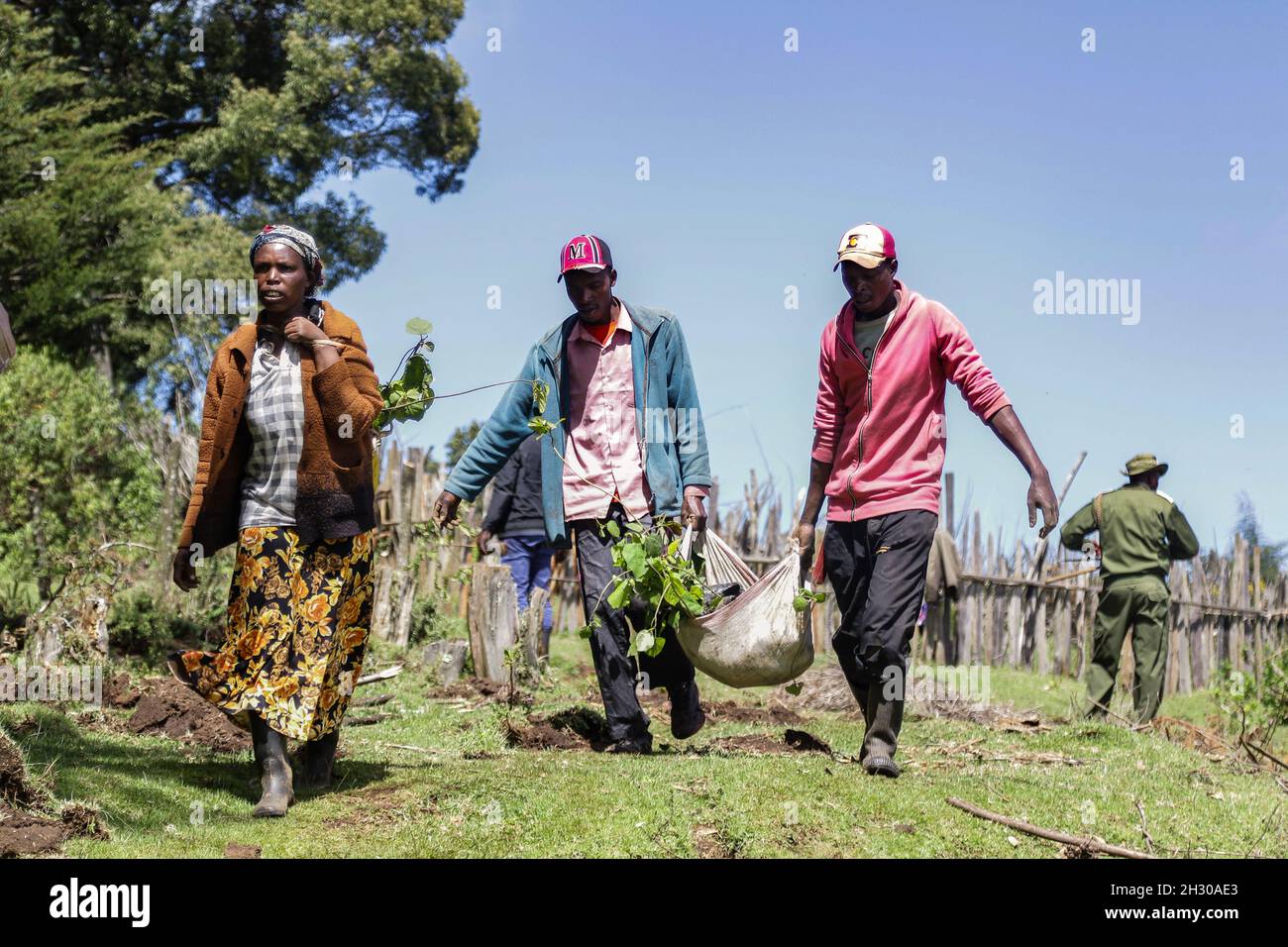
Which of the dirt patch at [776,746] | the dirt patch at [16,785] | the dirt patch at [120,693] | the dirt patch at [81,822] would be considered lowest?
the dirt patch at [776,746]

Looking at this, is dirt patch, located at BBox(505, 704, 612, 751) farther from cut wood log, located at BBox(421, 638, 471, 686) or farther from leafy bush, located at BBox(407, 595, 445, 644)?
leafy bush, located at BBox(407, 595, 445, 644)

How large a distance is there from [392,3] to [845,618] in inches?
820

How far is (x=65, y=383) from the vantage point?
10.3 m

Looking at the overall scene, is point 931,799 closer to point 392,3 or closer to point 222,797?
point 222,797

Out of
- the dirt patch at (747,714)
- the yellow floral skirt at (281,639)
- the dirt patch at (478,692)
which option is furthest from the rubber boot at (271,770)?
the dirt patch at (747,714)

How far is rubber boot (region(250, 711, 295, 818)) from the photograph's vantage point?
478cm

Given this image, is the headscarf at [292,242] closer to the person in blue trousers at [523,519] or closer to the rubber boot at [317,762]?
the rubber boot at [317,762]

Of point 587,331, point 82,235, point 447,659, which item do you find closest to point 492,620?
point 447,659

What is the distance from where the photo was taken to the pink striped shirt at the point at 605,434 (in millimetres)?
6449

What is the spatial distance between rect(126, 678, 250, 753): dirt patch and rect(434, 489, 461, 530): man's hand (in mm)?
1356

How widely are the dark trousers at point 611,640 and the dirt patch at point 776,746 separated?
0.40m

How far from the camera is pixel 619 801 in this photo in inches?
192
